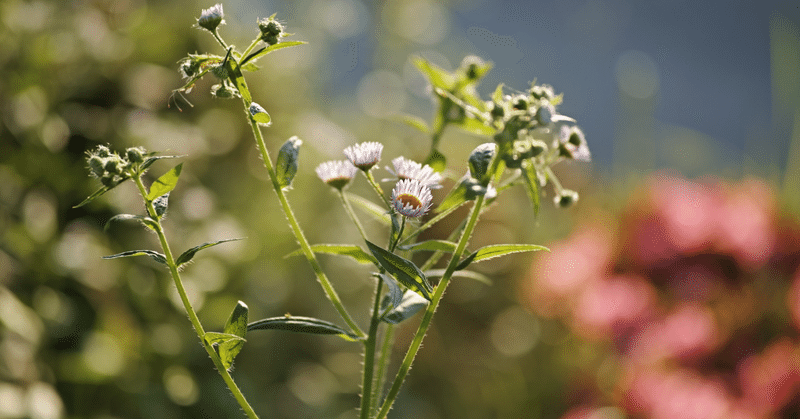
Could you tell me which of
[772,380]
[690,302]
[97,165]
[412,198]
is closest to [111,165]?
[97,165]

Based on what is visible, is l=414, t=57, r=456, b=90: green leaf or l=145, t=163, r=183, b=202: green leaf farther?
l=414, t=57, r=456, b=90: green leaf

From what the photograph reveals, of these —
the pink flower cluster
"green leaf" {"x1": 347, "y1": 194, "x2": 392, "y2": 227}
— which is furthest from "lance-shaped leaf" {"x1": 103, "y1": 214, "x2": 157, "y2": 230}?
the pink flower cluster

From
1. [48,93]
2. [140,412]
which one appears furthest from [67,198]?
[140,412]

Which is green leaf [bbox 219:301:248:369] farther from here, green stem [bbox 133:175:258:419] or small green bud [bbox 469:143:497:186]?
small green bud [bbox 469:143:497:186]

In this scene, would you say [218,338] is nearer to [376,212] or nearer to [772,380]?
[376,212]

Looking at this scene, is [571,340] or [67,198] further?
[571,340]

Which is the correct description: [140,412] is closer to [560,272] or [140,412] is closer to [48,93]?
[48,93]
